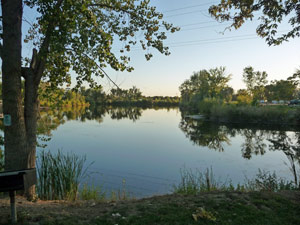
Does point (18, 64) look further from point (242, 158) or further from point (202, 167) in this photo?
point (242, 158)

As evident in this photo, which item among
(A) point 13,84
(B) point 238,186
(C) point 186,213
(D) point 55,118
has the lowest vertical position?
(B) point 238,186

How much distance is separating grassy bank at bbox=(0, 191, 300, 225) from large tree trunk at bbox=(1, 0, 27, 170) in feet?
3.09

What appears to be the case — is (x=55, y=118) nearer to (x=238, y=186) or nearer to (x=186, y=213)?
(x=238, y=186)

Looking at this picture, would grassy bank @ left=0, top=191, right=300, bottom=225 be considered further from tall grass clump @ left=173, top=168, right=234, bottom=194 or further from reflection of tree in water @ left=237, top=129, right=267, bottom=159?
reflection of tree in water @ left=237, top=129, right=267, bottom=159

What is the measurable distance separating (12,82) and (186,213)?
364 cm

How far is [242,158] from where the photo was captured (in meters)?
11.6

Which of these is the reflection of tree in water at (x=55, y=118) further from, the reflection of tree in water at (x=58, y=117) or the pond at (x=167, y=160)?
the pond at (x=167, y=160)

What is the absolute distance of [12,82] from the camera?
3.61 meters

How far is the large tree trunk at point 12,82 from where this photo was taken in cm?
361

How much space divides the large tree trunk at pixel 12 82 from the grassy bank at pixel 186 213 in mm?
943

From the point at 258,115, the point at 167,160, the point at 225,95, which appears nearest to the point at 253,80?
the point at 225,95

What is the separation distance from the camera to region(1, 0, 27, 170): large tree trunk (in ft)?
11.9

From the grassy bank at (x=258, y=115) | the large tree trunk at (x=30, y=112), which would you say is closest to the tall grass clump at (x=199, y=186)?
the large tree trunk at (x=30, y=112)

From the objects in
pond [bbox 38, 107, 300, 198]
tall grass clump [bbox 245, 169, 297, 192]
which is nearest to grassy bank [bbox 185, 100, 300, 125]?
pond [bbox 38, 107, 300, 198]
